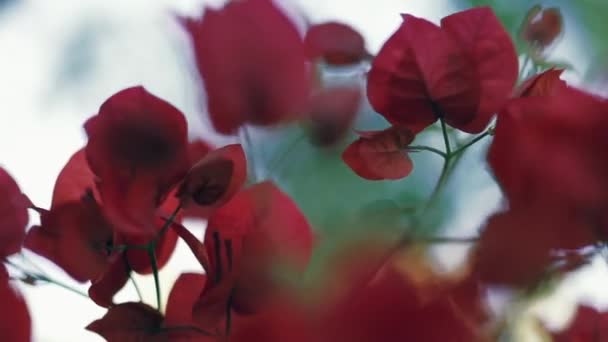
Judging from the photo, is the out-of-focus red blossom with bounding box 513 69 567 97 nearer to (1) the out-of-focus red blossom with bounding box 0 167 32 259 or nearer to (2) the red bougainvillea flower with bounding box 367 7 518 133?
(2) the red bougainvillea flower with bounding box 367 7 518 133

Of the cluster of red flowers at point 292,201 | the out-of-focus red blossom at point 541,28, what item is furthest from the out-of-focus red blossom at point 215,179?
the out-of-focus red blossom at point 541,28

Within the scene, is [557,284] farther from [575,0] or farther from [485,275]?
[575,0]

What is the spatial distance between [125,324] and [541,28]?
16 centimetres

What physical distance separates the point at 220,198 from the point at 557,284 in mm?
90

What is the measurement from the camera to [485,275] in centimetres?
19

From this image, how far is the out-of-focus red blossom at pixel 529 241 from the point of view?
7.3 inches

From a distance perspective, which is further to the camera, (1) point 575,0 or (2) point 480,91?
(1) point 575,0

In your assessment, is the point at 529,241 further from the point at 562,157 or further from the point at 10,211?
the point at 10,211

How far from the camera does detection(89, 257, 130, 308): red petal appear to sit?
0.22 meters

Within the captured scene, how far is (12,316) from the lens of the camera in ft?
0.74

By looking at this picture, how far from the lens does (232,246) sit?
21cm

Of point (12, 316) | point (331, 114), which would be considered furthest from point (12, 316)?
point (331, 114)

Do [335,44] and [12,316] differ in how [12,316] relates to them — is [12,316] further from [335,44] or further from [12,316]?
[335,44]

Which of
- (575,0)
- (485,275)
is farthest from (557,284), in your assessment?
(575,0)
